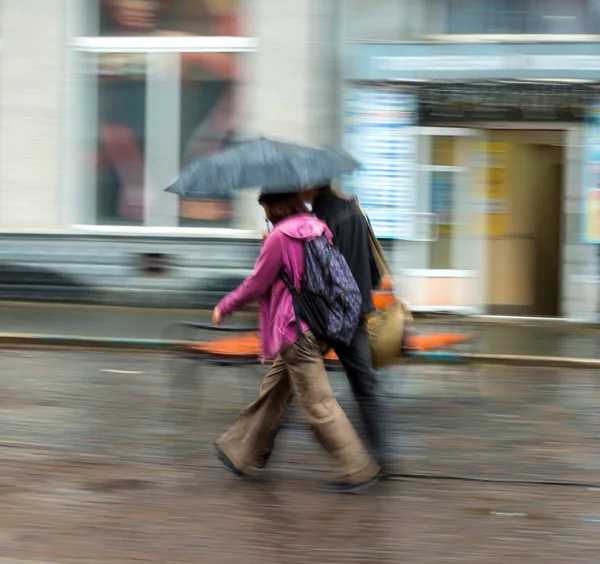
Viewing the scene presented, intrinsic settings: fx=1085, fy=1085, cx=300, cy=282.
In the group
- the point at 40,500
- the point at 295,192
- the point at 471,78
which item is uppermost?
the point at 471,78

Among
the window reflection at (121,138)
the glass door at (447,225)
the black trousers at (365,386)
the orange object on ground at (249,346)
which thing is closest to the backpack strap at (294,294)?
the black trousers at (365,386)

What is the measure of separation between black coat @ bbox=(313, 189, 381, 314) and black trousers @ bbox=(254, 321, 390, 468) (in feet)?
0.65

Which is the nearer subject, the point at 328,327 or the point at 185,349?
the point at 328,327

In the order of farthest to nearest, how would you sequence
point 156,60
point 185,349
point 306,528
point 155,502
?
point 156,60, point 185,349, point 155,502, point 306,528

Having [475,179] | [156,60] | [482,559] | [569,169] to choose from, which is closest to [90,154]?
[156,60]

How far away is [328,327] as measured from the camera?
5.27 meters

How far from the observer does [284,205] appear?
17.7 feet

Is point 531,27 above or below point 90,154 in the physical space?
above

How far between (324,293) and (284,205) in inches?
19.7

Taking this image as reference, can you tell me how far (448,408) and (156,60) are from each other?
7.48 m

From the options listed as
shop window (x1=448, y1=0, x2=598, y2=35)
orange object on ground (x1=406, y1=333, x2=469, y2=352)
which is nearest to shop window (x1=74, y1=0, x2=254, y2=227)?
shop window (x1=448, y1=0, x2=598, y2=35)

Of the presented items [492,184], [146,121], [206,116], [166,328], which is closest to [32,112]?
[146,121]

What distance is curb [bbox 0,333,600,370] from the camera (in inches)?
389

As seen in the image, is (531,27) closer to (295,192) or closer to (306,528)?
(295,192)
